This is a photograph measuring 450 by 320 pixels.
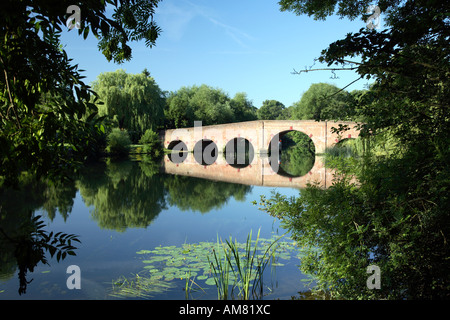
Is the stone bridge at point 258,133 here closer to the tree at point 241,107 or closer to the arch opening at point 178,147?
the arch opening at point 178,147

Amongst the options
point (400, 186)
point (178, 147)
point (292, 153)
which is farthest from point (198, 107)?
point (400, 186)

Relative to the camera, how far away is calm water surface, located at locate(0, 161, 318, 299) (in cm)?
438

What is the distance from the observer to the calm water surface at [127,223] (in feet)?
14.4

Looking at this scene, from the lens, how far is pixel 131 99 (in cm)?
2636

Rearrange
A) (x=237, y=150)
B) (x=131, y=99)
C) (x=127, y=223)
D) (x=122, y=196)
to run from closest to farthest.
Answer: (x=127, y=223) < (x=122, y=196) < (x=131, y=99) < (x=237, y=150)

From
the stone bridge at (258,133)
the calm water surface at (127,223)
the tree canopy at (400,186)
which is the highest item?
the stone bridge at (258,133)

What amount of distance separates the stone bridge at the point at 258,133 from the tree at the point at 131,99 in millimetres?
4424

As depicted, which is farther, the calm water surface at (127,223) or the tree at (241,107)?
the tree at (241,107)

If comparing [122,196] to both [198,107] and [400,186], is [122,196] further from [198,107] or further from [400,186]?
[198,107]

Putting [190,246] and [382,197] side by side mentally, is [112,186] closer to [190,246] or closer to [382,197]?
[190,246]

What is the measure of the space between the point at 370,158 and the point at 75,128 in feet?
9.83

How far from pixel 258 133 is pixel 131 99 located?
9.61m

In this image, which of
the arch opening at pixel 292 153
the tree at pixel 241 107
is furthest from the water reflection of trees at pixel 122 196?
the tree at pixel 241 107
